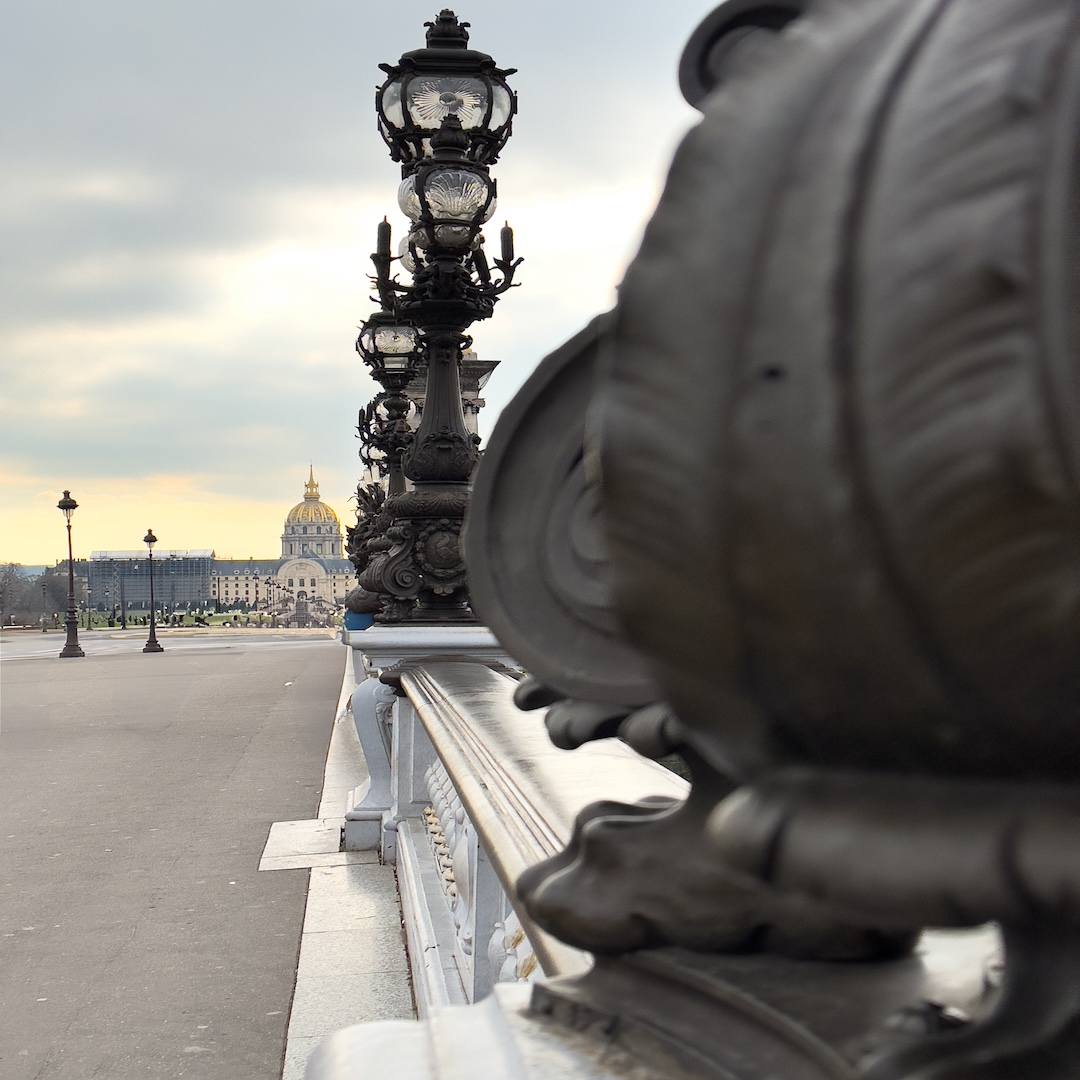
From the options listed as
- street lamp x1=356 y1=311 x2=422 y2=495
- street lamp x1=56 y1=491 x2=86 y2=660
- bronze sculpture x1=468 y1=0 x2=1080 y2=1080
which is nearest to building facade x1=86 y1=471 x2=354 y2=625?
street lamp x1=56 y1=491 x2=86 y2=660

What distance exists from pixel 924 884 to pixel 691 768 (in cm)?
44

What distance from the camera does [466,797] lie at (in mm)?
2393

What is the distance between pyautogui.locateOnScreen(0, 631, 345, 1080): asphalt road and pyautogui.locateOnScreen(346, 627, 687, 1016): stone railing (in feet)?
2.19

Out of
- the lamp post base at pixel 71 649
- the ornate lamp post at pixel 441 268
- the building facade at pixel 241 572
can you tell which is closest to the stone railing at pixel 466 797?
the ornate lamp post at pixel 441 268

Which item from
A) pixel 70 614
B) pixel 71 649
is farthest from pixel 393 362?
pixel 70 614

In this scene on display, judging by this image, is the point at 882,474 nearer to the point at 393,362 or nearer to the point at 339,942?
the point at 339,942

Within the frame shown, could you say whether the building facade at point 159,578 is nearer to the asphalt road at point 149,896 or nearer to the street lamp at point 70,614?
the street lamp at point 70,614

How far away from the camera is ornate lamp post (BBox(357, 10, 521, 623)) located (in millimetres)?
7375

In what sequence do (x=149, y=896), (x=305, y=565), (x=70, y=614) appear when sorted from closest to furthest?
(x=149, y=896) < (x=70, y=614) < (x=305, y=565)

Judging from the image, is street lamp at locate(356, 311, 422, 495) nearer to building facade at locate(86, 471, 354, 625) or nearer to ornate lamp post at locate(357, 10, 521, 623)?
ornate lamp post at locate(357, 10, 521, 623)

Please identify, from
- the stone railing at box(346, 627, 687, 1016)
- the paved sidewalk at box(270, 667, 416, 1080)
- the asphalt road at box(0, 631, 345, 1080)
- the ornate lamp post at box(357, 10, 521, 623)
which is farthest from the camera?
the ornate lamp post at box(357, 10, 521, 623)

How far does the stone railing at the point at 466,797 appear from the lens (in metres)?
1.96

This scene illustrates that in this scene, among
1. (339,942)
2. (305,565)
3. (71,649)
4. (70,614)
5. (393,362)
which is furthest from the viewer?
(305,565)

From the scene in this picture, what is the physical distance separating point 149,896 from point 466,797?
4.83 m
